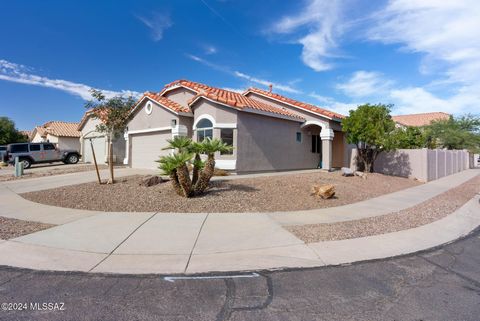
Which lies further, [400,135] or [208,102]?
[400,135]

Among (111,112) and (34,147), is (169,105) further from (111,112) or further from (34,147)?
(34,147)

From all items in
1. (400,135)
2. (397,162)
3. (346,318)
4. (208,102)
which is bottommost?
(346,318)

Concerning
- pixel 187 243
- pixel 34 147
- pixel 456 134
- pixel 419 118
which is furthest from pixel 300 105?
pixel 419 118

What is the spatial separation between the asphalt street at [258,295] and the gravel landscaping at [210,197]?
13.1 feet

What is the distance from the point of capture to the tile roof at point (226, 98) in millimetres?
13906

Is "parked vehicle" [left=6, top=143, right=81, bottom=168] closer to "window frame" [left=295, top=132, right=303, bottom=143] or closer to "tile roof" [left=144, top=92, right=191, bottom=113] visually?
"tile roof" [left=144, top=92, right=191, bottom=113]

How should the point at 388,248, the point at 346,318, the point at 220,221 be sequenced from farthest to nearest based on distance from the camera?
the point at 220,221, the point at 388,248, the point at 346,318

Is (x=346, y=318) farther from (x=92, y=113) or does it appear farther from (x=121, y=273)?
Result: (x=92, y=113)

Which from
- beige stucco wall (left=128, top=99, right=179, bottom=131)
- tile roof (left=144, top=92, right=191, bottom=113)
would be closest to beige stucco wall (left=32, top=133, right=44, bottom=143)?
beige stucco wall (left=128, top=99, right=179, bottom=131)

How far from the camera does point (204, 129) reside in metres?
15.0

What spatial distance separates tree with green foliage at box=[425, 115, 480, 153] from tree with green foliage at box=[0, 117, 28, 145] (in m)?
57.5

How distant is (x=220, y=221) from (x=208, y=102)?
916 cm

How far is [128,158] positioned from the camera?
19219 millimetres

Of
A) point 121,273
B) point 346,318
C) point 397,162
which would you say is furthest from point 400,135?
point 121,273
